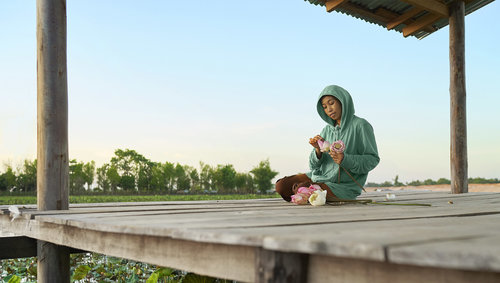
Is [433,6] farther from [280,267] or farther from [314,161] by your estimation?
[280,267]

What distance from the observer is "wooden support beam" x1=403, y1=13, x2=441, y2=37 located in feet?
17.0

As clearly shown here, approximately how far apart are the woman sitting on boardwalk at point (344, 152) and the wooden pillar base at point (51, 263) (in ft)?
5.31

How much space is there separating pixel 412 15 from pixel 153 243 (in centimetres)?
466

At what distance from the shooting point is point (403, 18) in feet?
17.0

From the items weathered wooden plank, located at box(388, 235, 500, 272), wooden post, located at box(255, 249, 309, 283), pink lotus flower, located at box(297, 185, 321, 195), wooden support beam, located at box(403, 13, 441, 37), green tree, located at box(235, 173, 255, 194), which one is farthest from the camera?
green tree, located at box(235, 173, 255, 194)

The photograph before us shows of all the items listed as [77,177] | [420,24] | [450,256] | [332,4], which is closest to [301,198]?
[450,256]

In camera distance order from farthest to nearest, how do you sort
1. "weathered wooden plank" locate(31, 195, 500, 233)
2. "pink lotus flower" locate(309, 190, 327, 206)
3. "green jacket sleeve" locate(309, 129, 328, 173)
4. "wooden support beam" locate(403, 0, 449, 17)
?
"wooden support beam" locate(403, 0, 449, 17) → "green jacket sleeve" locate(309, 129, 328, 173) → "pink lotus flower" locate(309, 190, 327, 206) → "weathered wooden plank" locate(31, 195, 500, 233)

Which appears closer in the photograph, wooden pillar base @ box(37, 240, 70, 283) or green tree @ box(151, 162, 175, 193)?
wooden pillar base @ box(37, 240, 70, 283)

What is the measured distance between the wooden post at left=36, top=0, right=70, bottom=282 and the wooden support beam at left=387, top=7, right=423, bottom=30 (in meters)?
4.00

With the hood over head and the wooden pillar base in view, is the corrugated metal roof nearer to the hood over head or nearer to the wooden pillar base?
the hood over head

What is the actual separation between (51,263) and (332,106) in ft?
6.81

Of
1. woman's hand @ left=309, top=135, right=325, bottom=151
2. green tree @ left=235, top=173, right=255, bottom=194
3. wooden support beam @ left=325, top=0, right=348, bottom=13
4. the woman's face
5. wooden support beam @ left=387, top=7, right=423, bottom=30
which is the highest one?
wooden support beam @ left=387, top=7, right=423, bottom=30

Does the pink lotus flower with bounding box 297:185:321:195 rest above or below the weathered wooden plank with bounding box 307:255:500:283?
above

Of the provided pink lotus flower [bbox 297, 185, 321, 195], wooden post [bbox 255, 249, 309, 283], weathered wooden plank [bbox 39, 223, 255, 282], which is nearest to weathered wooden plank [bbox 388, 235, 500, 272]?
wooden post [bbox 255, 249, 309, 283]
